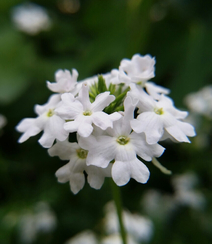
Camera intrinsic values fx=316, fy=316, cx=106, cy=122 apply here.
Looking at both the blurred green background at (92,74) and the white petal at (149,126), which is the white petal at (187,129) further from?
the blurred green background at (92,74)

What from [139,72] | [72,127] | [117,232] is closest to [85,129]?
[72,127]

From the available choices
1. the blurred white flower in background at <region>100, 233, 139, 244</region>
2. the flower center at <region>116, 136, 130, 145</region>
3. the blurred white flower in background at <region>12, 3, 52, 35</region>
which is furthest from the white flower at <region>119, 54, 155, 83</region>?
the blurred white flower in background at <region>12, 3, 52, 35</region>

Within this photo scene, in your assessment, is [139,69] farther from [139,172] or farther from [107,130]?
[139,172]

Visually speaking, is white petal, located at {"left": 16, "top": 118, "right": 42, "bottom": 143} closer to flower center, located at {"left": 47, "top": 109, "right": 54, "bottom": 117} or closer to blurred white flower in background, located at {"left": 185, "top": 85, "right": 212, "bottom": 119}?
flower center, located at {"left": 47, "top": 109, "right": 54, "bottom": 117}

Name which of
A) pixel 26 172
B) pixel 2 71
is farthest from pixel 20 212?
pixel 2 71

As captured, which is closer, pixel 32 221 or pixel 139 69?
pixel 139 69
